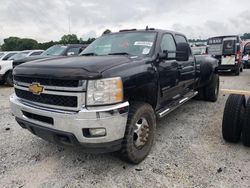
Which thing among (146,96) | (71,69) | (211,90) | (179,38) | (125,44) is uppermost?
(179,38)

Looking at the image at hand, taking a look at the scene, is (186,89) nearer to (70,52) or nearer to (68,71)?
(68,71)

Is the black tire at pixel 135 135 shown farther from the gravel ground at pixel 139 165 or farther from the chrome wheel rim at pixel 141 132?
the gravel ground at pixel 139 165

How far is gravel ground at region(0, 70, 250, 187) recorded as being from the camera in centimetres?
276

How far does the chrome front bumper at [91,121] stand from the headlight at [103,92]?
0.08 metres

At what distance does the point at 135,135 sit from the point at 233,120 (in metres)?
1.66

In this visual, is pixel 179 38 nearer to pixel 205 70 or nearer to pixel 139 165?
pixel 205 70

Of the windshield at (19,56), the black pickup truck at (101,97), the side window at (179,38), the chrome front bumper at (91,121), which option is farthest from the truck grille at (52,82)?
the windshield at (19,56)

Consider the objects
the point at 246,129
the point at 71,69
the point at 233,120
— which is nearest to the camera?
the point at 71,69

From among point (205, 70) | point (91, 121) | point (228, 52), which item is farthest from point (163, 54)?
point (228, 52)

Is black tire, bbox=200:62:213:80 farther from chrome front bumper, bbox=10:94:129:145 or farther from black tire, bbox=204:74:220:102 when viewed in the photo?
chrome front bumper, bbox=10:94:129:145

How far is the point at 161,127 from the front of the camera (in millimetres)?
4582

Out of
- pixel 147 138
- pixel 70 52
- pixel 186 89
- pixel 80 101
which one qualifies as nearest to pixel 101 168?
pixel 147 138

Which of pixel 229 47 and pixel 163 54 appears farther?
pixel 229 47

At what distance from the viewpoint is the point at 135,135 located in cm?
305
